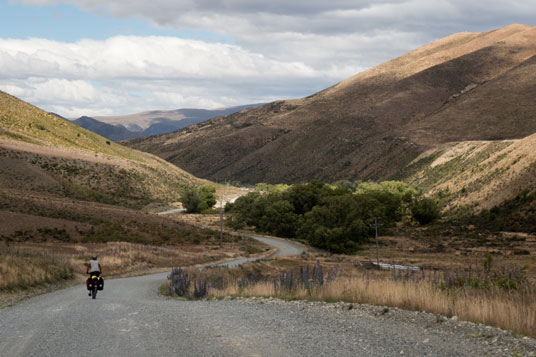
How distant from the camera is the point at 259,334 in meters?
8.97

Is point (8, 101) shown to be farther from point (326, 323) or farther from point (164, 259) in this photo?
point (326, 323)

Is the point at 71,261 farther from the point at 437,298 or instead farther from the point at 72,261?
the point at 437,298

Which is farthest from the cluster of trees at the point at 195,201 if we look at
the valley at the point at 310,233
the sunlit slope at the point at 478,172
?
the sunlit slope at the point at 478,172

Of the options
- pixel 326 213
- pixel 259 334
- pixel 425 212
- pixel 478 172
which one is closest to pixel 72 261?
pixel 259 334

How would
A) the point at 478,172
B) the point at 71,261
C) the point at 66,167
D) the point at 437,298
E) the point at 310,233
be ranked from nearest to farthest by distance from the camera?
1. the point at 437,298
2. the point at 71,261
3. the point at 310,233
4. the point at 478,172
5. the point at 66,167

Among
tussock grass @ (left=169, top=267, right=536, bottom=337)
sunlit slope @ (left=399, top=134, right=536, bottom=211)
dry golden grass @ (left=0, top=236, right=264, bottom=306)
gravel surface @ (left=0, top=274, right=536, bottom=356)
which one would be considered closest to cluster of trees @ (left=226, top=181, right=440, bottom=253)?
sunlit slope @ (left=399, top=134, right=536, bottom=211)

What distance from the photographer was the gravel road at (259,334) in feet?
25.7

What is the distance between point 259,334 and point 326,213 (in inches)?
2535

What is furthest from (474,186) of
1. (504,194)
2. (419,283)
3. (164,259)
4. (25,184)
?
(419,283)

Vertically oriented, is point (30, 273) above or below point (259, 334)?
below

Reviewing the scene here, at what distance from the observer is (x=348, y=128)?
19938 cm

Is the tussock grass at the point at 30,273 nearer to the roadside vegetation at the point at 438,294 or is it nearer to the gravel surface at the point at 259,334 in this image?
the roadside vegetation at the point at 438,294

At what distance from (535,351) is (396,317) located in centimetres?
298

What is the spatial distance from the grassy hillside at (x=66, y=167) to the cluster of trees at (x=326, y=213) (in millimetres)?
24985
